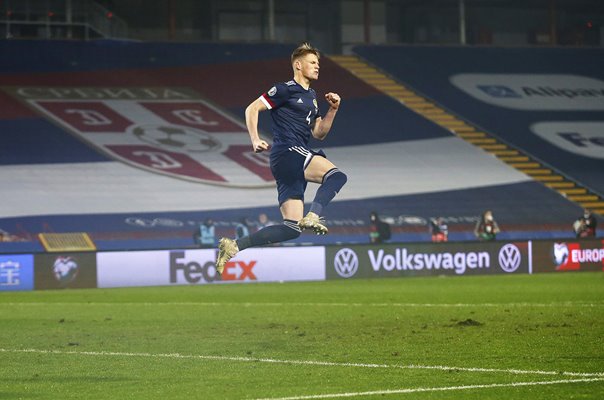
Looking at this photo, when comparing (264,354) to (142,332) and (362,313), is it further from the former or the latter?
(362,313)

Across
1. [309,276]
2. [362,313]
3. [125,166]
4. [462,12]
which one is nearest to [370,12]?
[462,12]

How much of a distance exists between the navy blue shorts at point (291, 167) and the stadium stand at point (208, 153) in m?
22.4

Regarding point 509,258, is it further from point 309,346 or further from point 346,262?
point 309,346

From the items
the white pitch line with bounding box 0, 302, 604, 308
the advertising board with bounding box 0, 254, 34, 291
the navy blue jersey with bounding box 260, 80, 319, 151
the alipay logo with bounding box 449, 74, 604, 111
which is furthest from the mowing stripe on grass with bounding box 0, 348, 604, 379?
the alipay logo with bounding box 449, 74, 604, 111

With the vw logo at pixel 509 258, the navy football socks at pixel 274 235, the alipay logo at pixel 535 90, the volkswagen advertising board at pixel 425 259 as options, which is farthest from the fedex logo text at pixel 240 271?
the alipay logo at pixel 535 90

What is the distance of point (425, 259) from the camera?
102ft

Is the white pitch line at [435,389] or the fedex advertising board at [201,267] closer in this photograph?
the white pitch line at [435,389]

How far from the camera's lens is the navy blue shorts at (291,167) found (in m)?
12.1

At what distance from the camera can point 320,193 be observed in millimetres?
12023

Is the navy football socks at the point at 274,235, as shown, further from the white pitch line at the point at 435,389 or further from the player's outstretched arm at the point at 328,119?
the white pitch line at the point at 435,389

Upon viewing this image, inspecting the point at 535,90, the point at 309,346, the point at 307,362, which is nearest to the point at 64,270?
the point at 309,346

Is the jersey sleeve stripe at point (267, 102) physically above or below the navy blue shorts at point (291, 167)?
above

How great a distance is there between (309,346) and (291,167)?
204cm

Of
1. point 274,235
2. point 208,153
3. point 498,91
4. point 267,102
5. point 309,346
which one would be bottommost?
point 309,346
